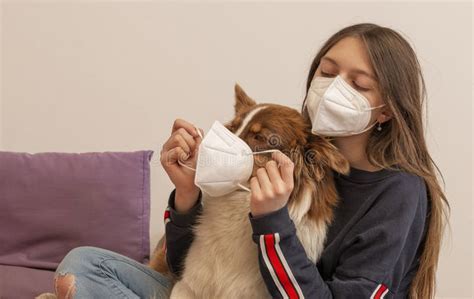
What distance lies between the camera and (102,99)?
2.82 meters

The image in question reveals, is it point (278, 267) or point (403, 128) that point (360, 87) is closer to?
point (403, 128)

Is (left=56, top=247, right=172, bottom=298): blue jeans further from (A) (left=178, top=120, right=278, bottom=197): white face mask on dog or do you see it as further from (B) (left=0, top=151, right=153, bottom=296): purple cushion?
(B) (left=0, top=151, right=153, bottom=296): purple cushion

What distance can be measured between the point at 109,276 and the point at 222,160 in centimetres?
63

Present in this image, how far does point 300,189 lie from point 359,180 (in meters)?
0.25

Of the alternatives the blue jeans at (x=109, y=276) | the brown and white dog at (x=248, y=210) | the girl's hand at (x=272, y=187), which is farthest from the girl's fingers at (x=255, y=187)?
the blue jeans at (x=109, y=276)

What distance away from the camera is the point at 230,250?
152 centimetres

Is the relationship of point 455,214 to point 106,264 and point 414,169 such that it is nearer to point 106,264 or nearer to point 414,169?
point 414,169

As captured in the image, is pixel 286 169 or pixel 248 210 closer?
pixel 286 169

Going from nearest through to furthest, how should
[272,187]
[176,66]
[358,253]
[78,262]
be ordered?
[272,187] < [358,253] < [78,262] < [176,66]

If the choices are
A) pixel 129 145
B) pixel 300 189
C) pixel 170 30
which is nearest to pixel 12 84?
pixel 129 145

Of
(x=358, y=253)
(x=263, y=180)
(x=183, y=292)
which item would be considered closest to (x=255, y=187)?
(x=263, y=180)

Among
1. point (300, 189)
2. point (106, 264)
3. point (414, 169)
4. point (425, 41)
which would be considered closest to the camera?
point (300, 189)

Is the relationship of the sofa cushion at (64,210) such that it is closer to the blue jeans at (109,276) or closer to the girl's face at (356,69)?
the blue jeans at (109,276)

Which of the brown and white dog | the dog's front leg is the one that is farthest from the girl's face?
the dog's front leg
